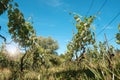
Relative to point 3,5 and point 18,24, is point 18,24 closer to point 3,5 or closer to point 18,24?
point 18,24

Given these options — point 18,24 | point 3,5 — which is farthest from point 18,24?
point 3,5

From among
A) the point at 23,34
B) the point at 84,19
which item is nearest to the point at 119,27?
the point at 84,19

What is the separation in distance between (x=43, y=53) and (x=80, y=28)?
393 inches

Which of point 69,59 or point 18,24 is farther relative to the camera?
point 18,24

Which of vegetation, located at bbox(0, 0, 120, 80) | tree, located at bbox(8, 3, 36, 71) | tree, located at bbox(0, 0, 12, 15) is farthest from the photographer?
tree, located at bbox(8, 3, 36, 71)

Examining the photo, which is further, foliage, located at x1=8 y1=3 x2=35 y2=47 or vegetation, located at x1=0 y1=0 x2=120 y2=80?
foliage, located at x1=8 y1=3 x2=35 y2=47

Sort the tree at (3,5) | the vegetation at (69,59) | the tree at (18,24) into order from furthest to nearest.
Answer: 1. the tree at (18,24)
2. the tree at (3,5)
3. the vegetation at (69,59)

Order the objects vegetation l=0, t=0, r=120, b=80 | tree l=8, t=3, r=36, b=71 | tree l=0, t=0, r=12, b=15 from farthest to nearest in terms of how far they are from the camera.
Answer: tree l=8, t=3, r=36, b=71 → tree l=0, t=0, r=12, b=15 → vegetation l=0, t=0, r=120, b=80

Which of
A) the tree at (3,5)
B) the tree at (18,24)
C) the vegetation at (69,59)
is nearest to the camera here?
the vegetation at (69,59)

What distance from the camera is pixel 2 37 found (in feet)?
38.3

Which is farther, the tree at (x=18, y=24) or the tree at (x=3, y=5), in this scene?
the tree at (x=18, y=24)

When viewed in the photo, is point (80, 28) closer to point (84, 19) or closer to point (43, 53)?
point (84, 19)

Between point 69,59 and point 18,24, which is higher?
point 18,24

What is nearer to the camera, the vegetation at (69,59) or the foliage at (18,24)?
the vegetation at (69,59)
